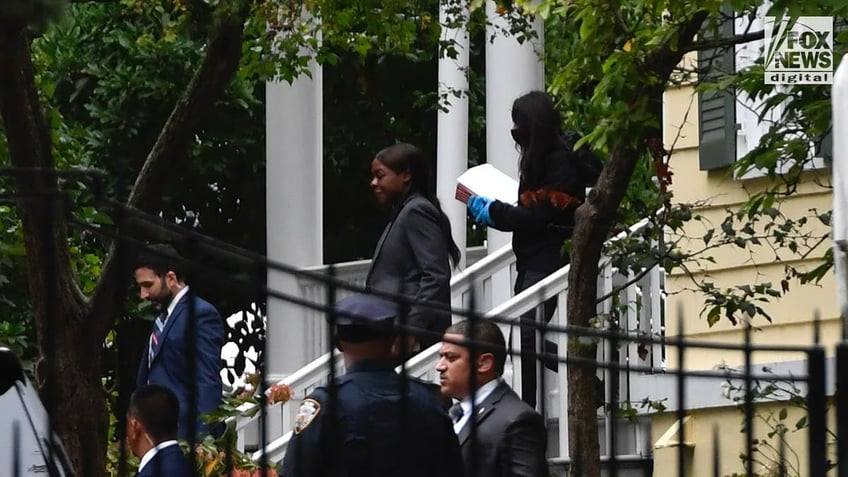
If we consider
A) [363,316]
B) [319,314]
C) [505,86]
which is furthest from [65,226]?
[505,86]

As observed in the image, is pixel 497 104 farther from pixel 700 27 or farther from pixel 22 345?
pixel 700 27

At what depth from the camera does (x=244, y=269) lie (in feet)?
14.5

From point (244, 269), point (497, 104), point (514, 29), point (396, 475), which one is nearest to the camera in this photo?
point (244, 269)

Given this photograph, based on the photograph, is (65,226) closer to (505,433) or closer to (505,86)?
(505,433)

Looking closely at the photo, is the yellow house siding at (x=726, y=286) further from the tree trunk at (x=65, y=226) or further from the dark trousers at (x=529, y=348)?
the tree trunk at (x=65, y=226)

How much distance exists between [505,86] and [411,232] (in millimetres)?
6698

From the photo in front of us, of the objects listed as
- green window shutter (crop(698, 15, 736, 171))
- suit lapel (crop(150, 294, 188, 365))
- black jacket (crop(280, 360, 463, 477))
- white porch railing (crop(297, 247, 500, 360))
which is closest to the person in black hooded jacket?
white porch railing (crop(297, 247, 500, 360))

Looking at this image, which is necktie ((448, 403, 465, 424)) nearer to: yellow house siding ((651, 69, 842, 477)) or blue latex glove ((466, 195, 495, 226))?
blue latex glove ((466, 195, 495, 226))

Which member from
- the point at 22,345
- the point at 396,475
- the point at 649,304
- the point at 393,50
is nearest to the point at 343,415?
the point at 396,475

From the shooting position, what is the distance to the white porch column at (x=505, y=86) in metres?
15.8

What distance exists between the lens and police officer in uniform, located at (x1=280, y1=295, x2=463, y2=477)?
4.67m

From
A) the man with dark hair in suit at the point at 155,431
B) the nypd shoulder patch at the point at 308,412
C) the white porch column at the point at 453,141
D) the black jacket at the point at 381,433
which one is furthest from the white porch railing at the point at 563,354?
the black jacket at the point at 381,433

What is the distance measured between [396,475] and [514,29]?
29.2 feet

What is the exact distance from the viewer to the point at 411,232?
30.8 feet
